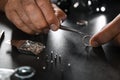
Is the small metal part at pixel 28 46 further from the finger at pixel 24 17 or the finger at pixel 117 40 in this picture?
the finger at pixel 117 40

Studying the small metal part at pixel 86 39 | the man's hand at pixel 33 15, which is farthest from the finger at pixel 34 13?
the small metal part at pixel 86 39

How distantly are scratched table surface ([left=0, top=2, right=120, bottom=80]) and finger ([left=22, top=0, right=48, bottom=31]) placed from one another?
42 mm

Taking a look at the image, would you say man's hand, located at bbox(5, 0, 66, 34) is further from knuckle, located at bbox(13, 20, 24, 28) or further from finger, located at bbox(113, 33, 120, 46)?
finger, located at bbox(113, 33, 120, 46)

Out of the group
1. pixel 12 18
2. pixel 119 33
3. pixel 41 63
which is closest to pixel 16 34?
pixel 12 18

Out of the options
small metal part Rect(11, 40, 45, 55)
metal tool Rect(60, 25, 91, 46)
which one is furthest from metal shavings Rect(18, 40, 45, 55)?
metal tool Rect(60, 25, 91, 46)

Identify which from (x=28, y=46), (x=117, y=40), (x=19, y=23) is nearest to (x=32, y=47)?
(x=28, y=46)

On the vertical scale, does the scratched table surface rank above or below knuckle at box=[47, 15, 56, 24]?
below

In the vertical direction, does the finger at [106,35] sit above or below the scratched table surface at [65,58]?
above

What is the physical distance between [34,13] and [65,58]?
14cm

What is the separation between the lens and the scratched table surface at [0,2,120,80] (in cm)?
57

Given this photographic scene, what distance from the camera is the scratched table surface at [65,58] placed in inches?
22.4

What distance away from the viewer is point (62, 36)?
74 centimetres

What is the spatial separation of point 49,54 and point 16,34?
14 cm

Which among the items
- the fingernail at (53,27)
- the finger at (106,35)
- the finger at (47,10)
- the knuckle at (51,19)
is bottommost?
the finger at (106,35)
